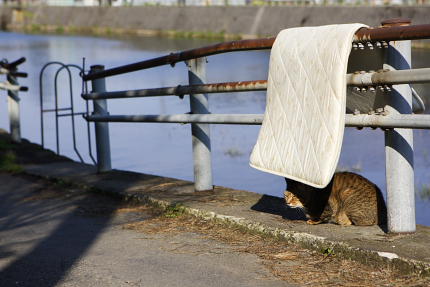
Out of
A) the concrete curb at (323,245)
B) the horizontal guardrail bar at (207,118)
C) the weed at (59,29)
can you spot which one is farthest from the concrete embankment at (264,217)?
the weed at (59,29)

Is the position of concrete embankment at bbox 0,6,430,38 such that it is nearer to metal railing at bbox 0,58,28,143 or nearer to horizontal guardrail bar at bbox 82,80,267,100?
metal railing at bbox 0,58,28,143

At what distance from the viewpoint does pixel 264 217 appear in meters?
4.46

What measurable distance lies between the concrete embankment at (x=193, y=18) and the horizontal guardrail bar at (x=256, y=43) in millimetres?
22617

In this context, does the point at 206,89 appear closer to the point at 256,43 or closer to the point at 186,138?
the point at 256,43

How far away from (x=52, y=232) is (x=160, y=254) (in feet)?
3.25

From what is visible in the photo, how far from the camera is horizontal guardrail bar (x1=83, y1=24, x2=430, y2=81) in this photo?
356 centimetres

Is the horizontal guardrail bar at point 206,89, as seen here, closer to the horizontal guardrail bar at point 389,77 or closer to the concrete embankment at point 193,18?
the horizontal guardrail bar at point 389,77

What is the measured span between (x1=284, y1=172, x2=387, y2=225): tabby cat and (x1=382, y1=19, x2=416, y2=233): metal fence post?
31cm

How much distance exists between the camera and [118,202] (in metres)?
5.70

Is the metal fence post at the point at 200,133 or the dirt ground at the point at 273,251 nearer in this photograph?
the dirt ground at the point at 273,251

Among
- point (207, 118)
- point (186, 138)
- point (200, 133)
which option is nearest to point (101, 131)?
point (200, 133)

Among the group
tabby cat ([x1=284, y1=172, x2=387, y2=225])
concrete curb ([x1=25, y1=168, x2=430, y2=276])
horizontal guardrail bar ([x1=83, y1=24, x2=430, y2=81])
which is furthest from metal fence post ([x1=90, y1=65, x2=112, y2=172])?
tabby cat ([x1=284, y1=172, x2=387, y2=225])

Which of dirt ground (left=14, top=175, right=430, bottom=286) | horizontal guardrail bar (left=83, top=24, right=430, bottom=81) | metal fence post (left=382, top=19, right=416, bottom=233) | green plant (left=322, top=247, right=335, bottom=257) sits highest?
horizontal guardrail bar (left=83, top=24, right=430, bottom=81)

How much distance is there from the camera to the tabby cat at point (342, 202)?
4.20 metres
